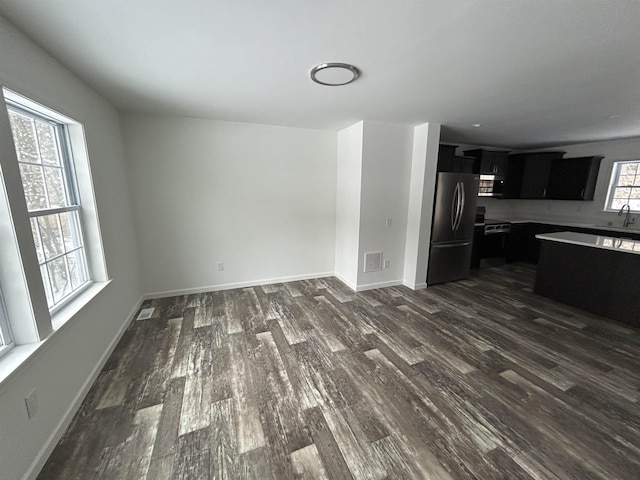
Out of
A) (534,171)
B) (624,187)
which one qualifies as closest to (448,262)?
(534,171)

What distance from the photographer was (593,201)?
16.6 ft

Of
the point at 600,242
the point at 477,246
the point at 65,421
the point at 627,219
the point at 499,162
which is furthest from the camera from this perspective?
the point at 499,162

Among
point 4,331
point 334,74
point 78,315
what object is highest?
point 334,74

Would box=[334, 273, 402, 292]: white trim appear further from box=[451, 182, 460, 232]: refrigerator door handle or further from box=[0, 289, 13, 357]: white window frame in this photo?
box=[0, 289, 13, 357]: white window frame

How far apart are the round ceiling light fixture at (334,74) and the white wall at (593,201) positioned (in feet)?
17.3

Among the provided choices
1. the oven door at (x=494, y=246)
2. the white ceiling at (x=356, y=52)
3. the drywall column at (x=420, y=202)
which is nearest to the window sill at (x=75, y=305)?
the white ceiling at (x=356, y=52)

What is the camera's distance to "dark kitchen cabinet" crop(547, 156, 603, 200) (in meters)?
4.90

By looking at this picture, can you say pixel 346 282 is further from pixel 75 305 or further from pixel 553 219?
pixel 553 219

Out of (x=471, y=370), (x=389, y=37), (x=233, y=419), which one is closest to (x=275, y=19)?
(x=389, y=37)

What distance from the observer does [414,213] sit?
3.99 m

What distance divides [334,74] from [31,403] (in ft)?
9.35

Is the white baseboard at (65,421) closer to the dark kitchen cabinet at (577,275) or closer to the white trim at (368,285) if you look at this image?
the white trim at (368,285)

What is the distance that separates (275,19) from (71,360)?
8.52ft

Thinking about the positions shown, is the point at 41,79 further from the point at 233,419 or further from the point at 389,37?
the point at 233,419
